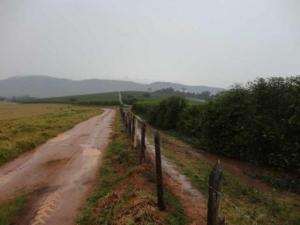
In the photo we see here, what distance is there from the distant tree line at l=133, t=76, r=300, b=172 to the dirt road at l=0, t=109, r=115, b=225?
7.44 meters

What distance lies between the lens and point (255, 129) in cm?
1816

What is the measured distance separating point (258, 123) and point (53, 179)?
10.6m

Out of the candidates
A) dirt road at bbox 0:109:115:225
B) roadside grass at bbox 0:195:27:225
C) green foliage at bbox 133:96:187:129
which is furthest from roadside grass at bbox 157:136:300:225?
green foliage at bbox 133:96:187:129

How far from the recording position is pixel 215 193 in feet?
21.3

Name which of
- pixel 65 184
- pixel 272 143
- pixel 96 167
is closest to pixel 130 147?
pixel 96 167

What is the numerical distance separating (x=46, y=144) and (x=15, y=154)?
4.51 meters

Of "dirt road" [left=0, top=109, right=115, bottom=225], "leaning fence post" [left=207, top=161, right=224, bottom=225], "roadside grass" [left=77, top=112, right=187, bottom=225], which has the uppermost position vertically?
"leaning fence post" [left=207, top=161, right=224, bottom=225]

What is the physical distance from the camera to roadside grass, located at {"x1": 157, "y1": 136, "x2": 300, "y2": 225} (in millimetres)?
10438

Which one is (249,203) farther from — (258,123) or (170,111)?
(170,111)

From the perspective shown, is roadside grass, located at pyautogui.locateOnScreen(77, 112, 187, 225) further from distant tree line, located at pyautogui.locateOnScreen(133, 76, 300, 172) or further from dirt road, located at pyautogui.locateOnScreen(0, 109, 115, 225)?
distant tree line, located at pyautogui.locateOnScreen(133, 76, 300, 172)

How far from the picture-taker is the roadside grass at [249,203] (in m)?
10.4

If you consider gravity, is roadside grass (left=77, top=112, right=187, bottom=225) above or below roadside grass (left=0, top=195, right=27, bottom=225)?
above

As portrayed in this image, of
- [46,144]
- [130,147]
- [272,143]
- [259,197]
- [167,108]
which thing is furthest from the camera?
[167,108]

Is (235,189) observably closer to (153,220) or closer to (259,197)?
(259,197)
